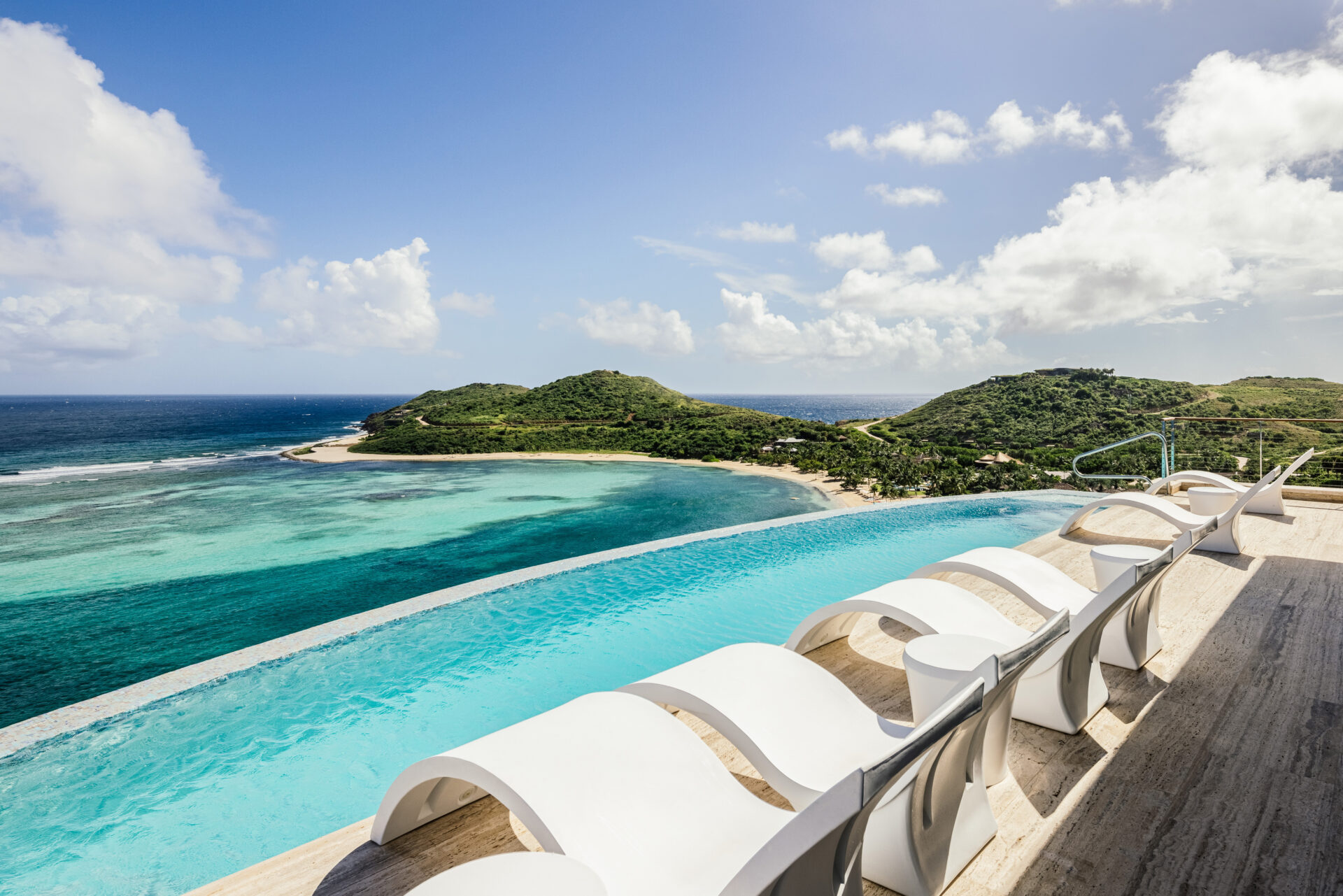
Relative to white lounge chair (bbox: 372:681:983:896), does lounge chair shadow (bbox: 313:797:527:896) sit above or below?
below

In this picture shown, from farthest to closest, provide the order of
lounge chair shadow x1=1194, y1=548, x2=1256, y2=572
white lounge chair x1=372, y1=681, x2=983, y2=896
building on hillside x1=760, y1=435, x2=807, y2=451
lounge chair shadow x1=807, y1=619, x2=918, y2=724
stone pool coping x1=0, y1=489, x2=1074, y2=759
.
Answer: building on hillside x1=760, y1=435, x2=807, y2=451
lounge chair shadow x1=1194, y1=548, x2=1256, y2=572
stone pool coping x1=0, y1=489, x2=1074, y2=759
lounge chair shadow x1=807, y1=619, x2=918, y2=724
white lounge chair x1=372, y1=681, x2=983, y2=896

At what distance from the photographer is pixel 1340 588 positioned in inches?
165

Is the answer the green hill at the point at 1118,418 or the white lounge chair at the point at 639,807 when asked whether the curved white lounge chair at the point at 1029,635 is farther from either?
the green hill at the point at 1118,418

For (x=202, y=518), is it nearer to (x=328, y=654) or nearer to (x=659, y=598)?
(x=328, y=654)

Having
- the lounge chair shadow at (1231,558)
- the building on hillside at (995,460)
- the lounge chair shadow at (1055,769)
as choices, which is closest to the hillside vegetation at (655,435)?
the building on hillside at (995,460)

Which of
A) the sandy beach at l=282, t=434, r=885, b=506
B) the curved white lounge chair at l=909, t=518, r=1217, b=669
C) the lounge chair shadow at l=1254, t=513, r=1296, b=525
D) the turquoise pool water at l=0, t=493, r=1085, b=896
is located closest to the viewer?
the curved white lounge chair at l=909, t=518, r=1217, b=669

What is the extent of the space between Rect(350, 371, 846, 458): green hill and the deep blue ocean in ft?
12.1

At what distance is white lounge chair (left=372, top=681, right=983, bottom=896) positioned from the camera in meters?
0.94

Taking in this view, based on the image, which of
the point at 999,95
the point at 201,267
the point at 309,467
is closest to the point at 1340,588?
the point at 999,95

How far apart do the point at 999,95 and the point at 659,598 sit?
481 inches

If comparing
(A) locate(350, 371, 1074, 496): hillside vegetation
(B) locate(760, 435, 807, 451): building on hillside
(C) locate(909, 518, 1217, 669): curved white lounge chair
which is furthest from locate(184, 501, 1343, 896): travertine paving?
(B) locate(760, 435, 807, 451): building on hillside

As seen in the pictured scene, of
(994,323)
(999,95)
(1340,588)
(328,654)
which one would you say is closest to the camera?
(1340,588)

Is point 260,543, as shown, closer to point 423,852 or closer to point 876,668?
point 423,852

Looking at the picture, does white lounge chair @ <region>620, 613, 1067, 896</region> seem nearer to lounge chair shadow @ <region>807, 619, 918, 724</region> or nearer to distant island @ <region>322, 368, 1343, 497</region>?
lounge chair shadow @ <region>807, 619, 918, 724</region>
